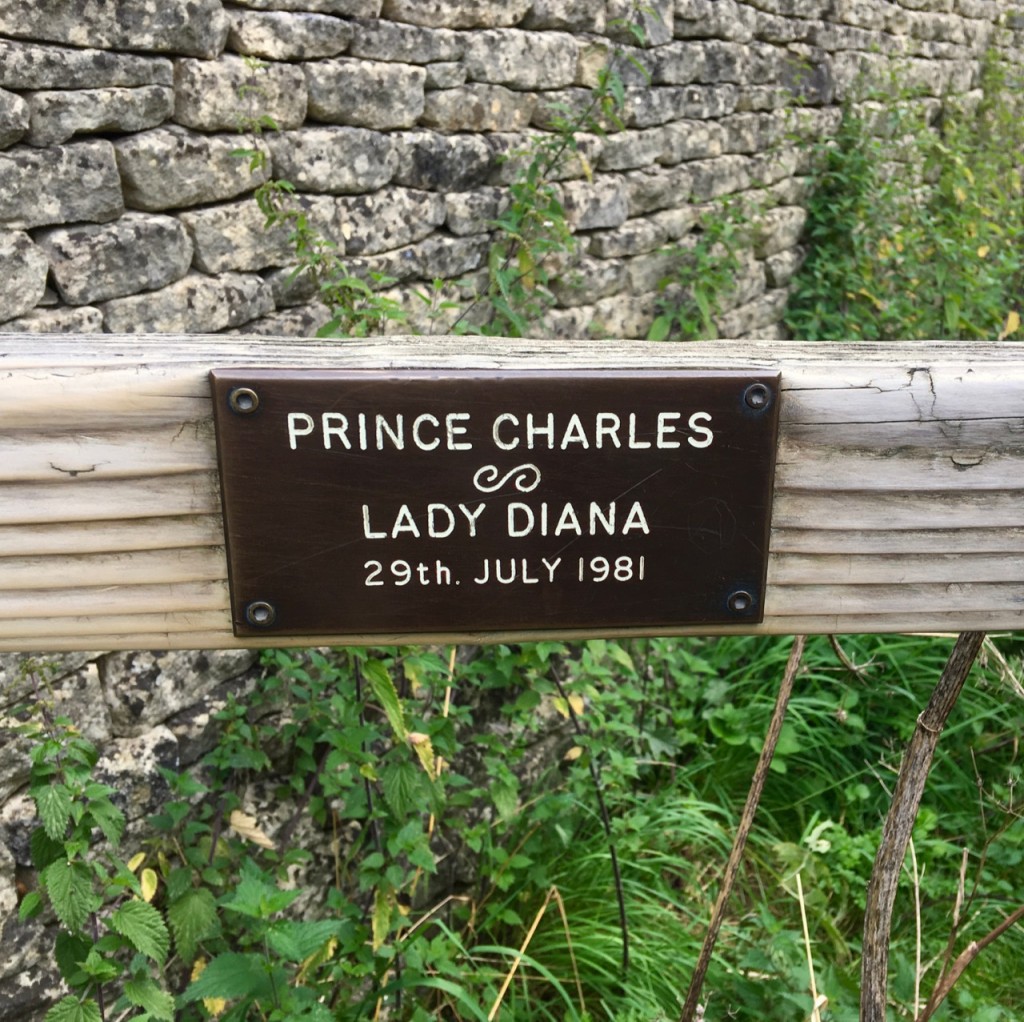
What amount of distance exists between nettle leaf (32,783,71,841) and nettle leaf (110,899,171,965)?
181 mm

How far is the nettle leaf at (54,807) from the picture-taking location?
1.60m

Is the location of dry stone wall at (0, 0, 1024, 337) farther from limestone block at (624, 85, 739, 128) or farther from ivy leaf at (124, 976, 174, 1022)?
ivy leaf at (124, 976, 174, 1022)

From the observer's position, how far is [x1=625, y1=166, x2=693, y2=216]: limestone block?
3932 mm

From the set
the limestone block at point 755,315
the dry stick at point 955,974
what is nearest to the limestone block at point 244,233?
the dry stick at point 955,974

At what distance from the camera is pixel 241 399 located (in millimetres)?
766

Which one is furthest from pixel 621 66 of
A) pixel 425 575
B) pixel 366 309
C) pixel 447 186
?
pixel 425 575

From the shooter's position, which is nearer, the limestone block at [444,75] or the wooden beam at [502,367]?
the wooden beam at [502,367]

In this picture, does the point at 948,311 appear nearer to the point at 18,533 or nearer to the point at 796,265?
the point at 796,265

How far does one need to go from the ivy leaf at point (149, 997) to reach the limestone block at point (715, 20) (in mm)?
3681

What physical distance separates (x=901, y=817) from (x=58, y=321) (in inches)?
70.7

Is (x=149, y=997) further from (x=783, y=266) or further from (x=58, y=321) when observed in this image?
(x=783, y=266)

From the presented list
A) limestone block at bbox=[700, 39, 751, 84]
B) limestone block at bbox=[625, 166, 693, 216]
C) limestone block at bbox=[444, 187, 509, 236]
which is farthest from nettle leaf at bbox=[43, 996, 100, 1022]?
limestone block at bbox=[700, 39, 751, 84]

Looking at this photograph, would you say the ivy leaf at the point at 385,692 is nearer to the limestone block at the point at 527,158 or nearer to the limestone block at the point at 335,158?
the limestone block at the point at 335,158

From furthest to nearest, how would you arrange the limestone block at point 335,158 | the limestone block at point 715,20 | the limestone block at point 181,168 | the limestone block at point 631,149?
the limestone block at point 715,20 < the limestone block at point 631,149 < the limestone block at point 335,158 < the limestone block at point 181,168
